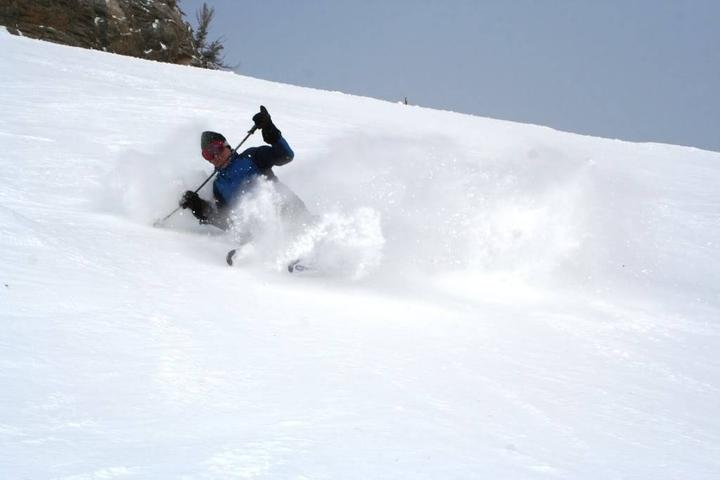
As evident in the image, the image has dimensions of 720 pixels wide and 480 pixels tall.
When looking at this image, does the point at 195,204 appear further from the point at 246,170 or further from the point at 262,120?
the point at 262,120

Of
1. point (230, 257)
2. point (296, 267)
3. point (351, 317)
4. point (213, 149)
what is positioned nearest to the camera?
point (351, 317)

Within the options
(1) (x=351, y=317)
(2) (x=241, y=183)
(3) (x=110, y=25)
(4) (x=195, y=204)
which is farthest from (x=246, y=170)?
(3) (x=110, y=25)

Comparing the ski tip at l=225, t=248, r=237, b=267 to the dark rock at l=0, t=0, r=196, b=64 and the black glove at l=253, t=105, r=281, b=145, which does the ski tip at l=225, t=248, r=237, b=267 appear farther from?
the dark rock at l=0, t=0, r=196, b=64

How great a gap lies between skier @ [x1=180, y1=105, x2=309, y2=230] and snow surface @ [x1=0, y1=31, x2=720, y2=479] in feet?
0.59

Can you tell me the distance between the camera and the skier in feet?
17.7

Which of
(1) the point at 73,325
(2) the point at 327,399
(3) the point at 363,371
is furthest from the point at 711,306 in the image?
(1) the point at 73,325

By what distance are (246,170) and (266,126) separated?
0.40 metres

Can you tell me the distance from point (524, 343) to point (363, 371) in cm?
142

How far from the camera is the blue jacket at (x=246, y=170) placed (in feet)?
17.9

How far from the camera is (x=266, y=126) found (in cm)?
529

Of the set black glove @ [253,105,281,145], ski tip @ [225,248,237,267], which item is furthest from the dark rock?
ski tip @ [225,248,237,267]

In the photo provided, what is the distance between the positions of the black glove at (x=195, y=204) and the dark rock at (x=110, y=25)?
15.8 m

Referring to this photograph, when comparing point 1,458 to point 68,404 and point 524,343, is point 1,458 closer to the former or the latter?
point 68,404

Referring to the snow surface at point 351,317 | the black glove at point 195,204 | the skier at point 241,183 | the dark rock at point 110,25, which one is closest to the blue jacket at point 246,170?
the skier at point 241,183
